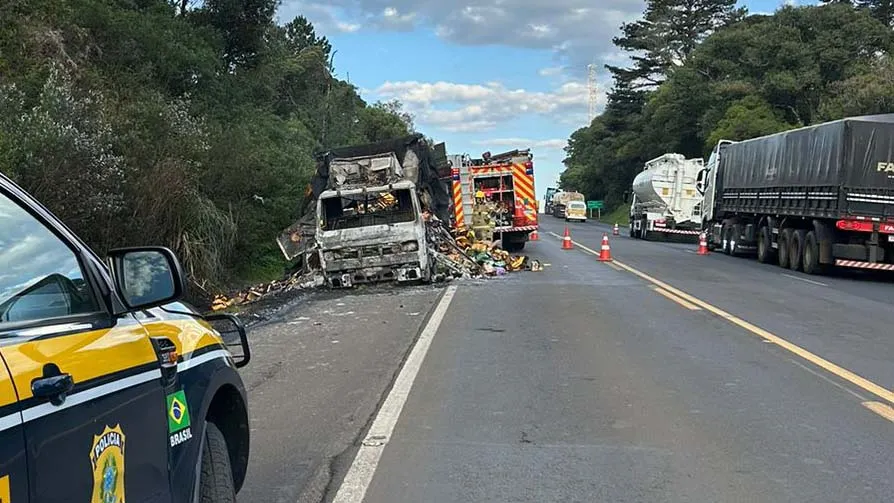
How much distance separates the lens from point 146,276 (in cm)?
333

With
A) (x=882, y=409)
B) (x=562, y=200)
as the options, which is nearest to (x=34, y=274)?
(x=882, y=409)

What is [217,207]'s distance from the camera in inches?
802

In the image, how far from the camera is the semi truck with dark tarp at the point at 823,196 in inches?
812

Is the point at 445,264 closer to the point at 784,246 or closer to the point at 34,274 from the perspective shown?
the point at 784,246

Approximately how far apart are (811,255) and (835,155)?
2686 millimetres

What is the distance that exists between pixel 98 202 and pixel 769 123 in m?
46.4

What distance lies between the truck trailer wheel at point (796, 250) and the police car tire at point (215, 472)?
71.5ft

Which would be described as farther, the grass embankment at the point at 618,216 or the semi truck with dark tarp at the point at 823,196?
Result: the grass embankment at the point at 618,216

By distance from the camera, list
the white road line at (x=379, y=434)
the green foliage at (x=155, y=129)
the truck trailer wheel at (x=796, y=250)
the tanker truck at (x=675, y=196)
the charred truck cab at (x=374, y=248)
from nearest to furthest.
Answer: the white road line at (x=379, y=434), the green foliage at (x=155, y=129), the charred truck cab at (x=374, y=248), the truck trailer wheel at (x=796, y=250), the tanker truck at (x=675, y=196)

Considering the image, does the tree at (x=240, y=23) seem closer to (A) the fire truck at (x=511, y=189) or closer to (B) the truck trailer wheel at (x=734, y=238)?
(A) the fire truck at (x=511, y=189)

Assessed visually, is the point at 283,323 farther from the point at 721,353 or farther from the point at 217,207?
the point at 217,207

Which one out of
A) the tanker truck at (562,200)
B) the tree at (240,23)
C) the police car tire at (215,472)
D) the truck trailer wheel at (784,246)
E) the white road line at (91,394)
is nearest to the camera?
the white road line at (91,394)

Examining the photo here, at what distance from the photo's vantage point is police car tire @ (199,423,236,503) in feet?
12.3

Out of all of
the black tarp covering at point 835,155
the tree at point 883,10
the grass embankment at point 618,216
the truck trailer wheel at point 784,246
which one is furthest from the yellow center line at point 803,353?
the grass embankment at point 618,216
